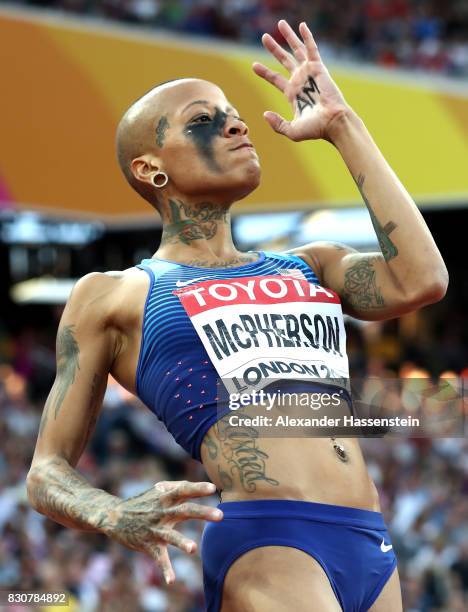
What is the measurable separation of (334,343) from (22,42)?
11180 millimetres

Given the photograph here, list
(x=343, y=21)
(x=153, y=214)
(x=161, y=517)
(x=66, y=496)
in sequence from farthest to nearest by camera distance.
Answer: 1. (x=343, y=21)
2. (x=153, y=214)
3. (x=66, y=496)
4. (x=161, y=517)

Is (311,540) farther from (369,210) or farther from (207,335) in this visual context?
(369,210)

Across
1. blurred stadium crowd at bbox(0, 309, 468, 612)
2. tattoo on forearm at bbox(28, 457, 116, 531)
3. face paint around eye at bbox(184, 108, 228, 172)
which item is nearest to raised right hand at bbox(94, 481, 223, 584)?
tattoo on forearm at bbox(28, 457, 116, 531)

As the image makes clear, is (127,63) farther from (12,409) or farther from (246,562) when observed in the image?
(246,562)

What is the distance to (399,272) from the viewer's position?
415cm

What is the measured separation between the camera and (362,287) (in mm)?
4312

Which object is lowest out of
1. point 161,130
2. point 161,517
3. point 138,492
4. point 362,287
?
point 138,492

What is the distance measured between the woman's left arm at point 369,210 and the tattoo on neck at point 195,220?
36 centimetres

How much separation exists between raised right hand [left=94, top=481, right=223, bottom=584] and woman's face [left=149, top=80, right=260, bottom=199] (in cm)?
129

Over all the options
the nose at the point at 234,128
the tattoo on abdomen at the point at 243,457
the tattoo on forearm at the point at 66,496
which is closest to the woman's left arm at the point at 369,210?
the nose at the point at 234,128

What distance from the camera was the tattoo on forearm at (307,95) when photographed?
432cm

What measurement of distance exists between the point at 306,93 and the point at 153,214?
35.2 ft

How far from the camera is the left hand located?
4.24 m

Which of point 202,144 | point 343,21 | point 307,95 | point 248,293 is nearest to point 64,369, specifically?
point 248,293
